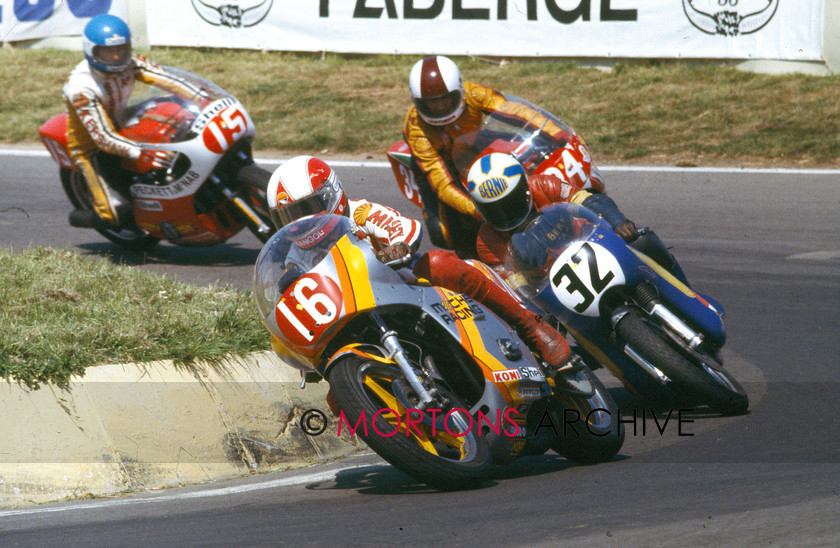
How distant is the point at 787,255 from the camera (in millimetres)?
8438

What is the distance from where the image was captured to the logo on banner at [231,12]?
16.3 meters

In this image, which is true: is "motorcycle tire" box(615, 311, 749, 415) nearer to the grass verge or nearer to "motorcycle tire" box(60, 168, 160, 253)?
the grass verge

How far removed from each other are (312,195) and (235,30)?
12.0 meters

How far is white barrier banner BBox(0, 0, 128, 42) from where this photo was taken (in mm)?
16391

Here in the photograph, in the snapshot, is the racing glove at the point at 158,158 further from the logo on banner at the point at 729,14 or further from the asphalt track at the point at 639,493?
the logo on banner at the point at 729,14

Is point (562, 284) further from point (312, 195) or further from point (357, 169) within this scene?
point (357, 169)

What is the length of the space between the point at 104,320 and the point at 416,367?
240 cm

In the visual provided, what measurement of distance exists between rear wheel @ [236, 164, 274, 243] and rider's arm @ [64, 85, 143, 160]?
0.81 m

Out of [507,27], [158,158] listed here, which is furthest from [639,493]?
[507,27]

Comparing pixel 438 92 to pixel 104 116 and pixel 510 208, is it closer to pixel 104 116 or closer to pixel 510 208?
pixel 510 208

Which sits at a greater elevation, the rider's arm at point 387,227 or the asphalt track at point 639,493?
the rider's arm at point 387,227

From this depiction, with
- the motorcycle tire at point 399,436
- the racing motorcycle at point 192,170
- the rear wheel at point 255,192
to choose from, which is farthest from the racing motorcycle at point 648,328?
the racing motorcycle at point 192,170

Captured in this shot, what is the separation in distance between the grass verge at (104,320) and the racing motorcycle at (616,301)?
155cm

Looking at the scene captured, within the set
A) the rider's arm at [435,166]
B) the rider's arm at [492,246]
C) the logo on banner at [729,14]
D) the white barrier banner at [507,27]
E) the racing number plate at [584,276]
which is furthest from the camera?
the white barrier banner at [507,27]
